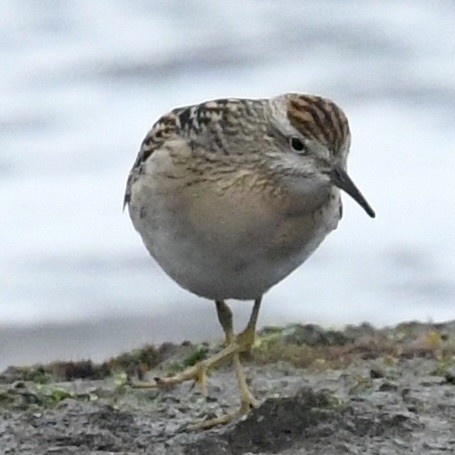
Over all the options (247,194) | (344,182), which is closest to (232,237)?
(247,194)

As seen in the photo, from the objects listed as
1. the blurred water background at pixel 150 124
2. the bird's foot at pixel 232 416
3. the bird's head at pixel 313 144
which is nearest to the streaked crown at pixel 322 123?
the bird's head at pixel 313 144

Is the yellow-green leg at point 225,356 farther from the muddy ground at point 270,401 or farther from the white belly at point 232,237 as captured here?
the white belly at point 232,237

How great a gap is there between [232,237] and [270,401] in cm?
67

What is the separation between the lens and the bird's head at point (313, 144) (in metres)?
7.75

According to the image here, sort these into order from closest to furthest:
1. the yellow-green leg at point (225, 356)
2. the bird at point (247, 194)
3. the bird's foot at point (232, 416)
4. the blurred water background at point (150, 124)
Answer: the bird at point (247, 194) < the bird's foot at point (232, 416) < the yellow-green leg at point (225, 356) < the blurred water background at point (150, 124)

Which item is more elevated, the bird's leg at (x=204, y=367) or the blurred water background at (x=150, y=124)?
the blurred water background at (x=150, y=124)

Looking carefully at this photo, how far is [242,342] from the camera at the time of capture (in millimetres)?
8773

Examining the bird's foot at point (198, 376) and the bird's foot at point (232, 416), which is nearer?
the bird's foot at point (232, 416)

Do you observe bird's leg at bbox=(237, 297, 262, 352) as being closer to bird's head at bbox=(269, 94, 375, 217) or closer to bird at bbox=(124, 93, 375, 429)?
bird at bbox=(124, 93, 375, 429)

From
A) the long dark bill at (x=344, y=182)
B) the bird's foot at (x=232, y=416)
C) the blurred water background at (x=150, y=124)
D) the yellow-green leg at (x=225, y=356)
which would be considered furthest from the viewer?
the blurred water background at (x=150, y=124)

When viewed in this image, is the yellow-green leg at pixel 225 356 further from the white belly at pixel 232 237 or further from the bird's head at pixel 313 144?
the bird's head at pixel 313 144

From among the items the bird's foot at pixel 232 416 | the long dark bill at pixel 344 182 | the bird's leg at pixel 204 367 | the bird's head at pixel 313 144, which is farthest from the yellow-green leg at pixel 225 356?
the long dark bill at pixel 344 182

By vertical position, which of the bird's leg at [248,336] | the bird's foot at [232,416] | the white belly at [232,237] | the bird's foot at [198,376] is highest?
the white belly at [232,237]

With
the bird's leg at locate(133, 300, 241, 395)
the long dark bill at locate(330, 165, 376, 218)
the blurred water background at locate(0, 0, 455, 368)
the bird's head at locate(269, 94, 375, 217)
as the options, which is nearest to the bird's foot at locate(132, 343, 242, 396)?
the bird's leg at locate(133, 300, 241, 395)
